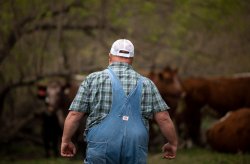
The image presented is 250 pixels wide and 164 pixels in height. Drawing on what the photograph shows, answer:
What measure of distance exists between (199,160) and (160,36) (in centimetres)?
719

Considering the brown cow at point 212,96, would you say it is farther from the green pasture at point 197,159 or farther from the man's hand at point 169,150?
the man's hand at point 169,150

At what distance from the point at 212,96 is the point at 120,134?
994 centimetres

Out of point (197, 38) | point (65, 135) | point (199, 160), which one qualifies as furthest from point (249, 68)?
point (65, 135)

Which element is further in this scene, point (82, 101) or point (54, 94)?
point (54, 94)

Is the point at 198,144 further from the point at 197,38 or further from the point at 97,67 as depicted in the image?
the point at 197,38

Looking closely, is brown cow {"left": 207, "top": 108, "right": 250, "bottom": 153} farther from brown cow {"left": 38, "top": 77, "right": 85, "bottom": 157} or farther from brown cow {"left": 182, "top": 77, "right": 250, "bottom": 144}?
brown cow {"left": 38, "top": 77, "right": 85, "bottom": 157}

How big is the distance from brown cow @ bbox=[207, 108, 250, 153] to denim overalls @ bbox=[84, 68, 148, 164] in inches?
249

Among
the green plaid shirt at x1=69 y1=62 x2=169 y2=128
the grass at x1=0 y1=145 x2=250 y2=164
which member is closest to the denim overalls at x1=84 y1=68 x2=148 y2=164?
the green plaid shirt at x1=69 y1=62 x2=169 y2=128

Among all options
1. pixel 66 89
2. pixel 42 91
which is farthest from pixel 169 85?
pixel 42 91

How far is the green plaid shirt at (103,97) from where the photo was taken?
552cm

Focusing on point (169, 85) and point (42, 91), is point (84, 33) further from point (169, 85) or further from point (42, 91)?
point (169, 85)

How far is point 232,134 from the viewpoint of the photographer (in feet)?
38.4

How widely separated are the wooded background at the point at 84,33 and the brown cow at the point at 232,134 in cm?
420

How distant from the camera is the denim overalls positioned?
5.42m
